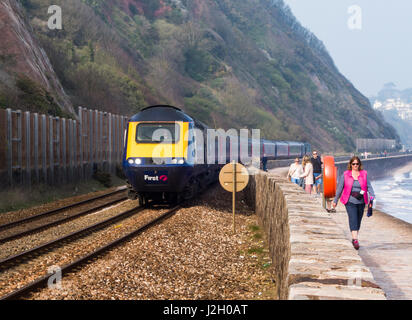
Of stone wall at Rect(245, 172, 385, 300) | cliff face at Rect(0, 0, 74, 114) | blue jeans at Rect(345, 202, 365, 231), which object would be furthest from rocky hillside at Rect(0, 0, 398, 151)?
stone wall at Rect(245, 172, 385, 300)

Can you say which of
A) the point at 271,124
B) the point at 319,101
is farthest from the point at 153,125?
the point at 319,101

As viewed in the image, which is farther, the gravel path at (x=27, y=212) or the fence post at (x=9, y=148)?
the fence post at (x=9, y=148)

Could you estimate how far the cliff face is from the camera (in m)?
25.2

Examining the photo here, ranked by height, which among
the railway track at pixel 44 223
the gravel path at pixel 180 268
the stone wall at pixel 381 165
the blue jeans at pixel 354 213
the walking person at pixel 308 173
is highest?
the walking person at pixel 308 173

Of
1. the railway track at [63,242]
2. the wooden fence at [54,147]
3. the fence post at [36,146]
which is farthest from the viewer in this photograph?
the fence post at [36,146]

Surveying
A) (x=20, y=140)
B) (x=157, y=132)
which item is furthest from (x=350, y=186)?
(x=20, y=140)

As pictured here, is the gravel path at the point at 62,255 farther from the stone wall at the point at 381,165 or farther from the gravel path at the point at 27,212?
the stone wall at the point at 381,165

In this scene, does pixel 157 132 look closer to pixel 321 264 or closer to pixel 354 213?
pixel 354 213

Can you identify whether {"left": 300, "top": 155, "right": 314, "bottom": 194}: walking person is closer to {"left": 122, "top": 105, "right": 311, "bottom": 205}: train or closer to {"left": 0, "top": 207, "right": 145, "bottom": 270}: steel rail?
{"left": 122, "top": 105, "right": 311, "bottom": 205}: train

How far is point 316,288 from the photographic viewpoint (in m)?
3.96

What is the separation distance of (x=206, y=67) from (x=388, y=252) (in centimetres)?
7379

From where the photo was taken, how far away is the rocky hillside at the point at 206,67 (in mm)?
47406

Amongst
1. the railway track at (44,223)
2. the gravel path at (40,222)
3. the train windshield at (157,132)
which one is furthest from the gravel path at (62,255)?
the train windshield at (157,132)

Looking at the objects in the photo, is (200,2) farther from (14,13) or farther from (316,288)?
(316,288)
